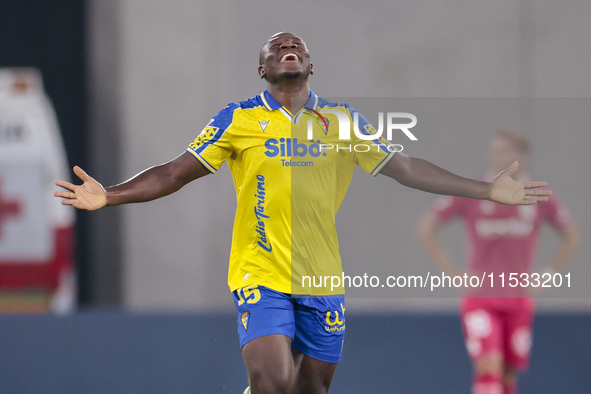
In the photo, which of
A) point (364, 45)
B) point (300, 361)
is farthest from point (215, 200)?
point (300, 361)

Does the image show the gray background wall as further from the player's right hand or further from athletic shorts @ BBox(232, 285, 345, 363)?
the player's right hand

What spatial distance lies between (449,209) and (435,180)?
2806mm

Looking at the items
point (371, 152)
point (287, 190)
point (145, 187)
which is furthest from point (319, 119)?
point (145, 187)

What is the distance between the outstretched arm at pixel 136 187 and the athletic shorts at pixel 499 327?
3.38 metres

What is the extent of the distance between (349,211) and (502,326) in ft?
9.98

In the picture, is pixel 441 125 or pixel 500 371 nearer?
pixel 500 371

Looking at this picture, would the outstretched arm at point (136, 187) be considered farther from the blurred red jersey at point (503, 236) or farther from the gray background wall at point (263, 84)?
the gray background wall at point (263, 84)

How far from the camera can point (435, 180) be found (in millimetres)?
4258

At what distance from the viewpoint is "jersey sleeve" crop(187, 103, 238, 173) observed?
4133mm

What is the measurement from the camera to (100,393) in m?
6.97

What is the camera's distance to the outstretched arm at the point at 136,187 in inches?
158

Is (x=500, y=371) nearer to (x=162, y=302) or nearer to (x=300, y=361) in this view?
(x=300, y=361)

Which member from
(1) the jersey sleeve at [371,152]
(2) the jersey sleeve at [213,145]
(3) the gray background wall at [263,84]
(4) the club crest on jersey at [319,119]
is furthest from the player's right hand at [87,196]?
(3) the gray background wall at [263,84]

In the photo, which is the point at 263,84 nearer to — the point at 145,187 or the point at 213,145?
the point at 213,145
